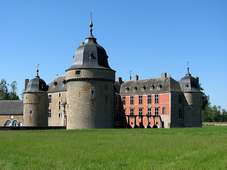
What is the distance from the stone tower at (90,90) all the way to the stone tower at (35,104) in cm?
1462

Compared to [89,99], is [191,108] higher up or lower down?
lower down

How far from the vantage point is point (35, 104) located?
68062 millimetres

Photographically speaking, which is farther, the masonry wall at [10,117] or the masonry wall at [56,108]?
the masonry wall at [10,117]

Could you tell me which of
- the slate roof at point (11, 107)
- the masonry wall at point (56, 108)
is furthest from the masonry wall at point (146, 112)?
the slate roof at point (11, 107)

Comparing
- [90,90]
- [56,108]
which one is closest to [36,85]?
[56,108]

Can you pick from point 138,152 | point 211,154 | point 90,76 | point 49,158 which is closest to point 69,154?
point 49,158

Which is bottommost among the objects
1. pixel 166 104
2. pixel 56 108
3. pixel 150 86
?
pixel 56 108

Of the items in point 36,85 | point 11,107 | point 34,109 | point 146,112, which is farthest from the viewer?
point 11,107

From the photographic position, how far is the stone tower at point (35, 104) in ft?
223

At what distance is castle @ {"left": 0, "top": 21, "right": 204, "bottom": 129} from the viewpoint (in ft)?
175

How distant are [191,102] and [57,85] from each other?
2053 centimetres

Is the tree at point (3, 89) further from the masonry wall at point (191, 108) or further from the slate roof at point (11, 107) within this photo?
the masonry wall at point (191, 108)

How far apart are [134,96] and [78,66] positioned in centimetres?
1845

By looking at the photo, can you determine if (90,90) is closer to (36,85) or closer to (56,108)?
(56,108)
